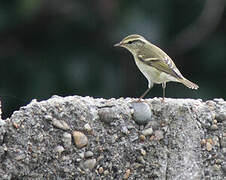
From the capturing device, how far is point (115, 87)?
10352 millimetres

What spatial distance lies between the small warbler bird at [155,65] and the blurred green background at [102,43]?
4.51 m

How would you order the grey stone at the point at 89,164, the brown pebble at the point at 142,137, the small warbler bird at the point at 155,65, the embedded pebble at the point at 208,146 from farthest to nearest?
1. the small warbler bird at the point at 155,65
2. the embedded pebble at the point at 208,146
3. the brown pebble at the point at 142,137
4. the grey stone at the point at 89,164

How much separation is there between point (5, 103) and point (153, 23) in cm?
195

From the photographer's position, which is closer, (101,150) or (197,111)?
(101,150)

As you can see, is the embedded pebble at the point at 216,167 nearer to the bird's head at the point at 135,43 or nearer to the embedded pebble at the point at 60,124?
the embedded pebble at the point at 60,124

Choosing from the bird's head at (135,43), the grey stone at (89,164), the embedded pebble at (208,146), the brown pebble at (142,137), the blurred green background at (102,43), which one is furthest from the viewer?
the blurred green background at (102,43)

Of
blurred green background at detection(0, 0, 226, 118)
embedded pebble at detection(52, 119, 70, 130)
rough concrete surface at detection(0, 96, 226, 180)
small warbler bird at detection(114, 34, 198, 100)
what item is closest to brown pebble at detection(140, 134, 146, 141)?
rough concrete surface at detection(0, 96, 226, 180)

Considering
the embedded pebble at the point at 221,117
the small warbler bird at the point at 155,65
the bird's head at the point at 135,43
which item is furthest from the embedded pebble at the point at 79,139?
the bird's head at the point at 135,43

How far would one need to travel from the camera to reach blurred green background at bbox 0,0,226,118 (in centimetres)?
1016

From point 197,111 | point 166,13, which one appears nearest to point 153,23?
point 166,13

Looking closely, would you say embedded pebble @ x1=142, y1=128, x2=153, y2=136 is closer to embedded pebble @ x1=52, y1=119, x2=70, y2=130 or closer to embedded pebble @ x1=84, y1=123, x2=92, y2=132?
embedded pebble @ x1=84, y1=123, x2=92, y2=132

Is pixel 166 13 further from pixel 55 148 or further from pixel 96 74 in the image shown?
pixel 55 148

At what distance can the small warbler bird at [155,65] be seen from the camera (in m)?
5.09

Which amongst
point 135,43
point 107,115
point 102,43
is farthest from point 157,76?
point 102,43
